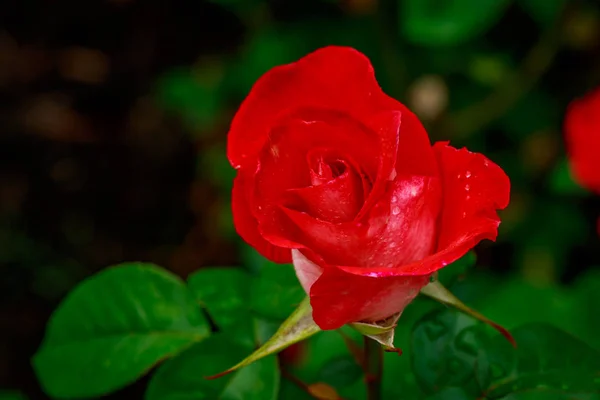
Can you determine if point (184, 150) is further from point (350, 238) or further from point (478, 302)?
point (350, 238)

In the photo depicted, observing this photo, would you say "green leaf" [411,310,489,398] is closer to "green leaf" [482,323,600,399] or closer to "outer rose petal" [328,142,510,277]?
"green leaf" [482,323,600,399]

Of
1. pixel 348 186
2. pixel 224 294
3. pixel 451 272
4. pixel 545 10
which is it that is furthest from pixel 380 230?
pixel 545 10

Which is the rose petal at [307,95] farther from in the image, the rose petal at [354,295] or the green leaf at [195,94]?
the green leaf at [195,94]

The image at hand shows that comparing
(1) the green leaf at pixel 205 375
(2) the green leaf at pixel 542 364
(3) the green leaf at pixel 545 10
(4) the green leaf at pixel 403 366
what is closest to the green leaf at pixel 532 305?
(4) the green leaf at pixel 403 366

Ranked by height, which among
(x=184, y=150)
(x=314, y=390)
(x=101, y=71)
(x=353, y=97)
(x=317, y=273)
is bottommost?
(x=184, y=150)

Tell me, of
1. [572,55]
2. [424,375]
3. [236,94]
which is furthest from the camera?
[236,94]

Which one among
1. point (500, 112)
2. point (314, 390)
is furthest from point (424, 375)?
point (500, 112)

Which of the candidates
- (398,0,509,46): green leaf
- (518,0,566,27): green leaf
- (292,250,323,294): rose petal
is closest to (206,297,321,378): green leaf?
(292,250,323,294): rose petal
